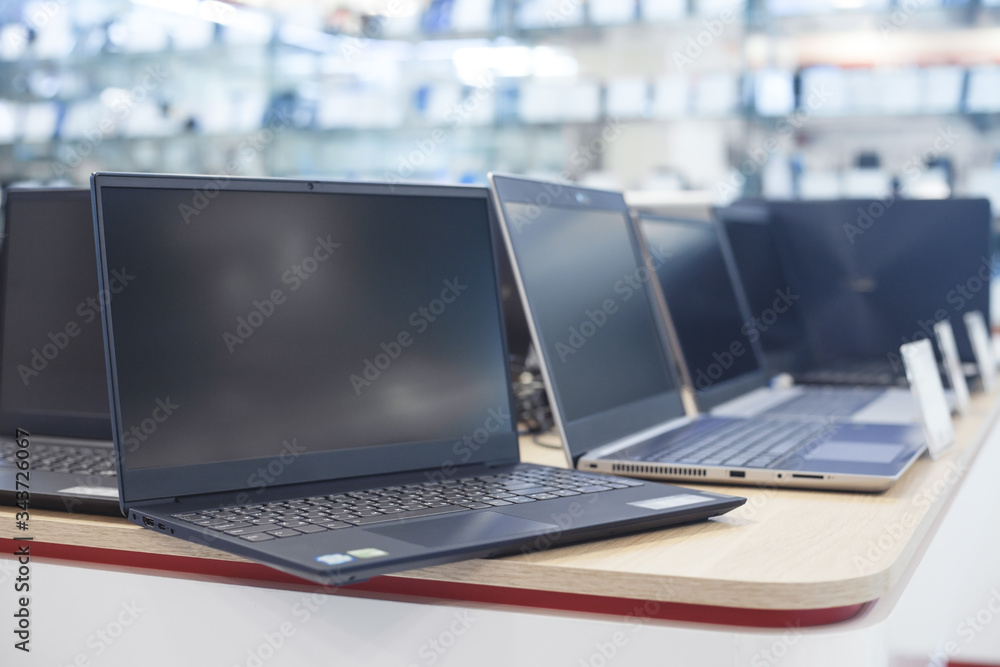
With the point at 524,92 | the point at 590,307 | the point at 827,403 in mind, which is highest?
the point at 524,92

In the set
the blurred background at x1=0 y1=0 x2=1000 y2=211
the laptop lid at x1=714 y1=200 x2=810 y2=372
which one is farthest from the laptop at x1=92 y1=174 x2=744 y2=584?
the blurred background at x1=0 y1=0 x2=1000 y2=211

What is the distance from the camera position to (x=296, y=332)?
3.00ft

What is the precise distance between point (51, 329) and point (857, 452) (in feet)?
3.08

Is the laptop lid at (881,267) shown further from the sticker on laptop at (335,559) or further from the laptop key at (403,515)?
the sticker on laptop at (335,559)

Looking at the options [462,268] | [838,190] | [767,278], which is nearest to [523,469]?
[462,268]

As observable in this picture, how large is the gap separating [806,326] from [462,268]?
1.17 meters

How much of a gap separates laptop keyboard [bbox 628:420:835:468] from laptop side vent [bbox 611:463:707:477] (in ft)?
0.04

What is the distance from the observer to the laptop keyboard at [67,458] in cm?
97

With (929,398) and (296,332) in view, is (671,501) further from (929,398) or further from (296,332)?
(929,398)

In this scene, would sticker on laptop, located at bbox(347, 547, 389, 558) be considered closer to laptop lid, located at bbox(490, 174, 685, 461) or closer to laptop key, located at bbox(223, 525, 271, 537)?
laptop key, located at bbox(223, 525, 271, 537)

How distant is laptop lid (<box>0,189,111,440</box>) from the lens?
1.09m

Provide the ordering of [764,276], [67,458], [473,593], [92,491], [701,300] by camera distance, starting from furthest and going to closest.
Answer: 1. [764,276]
2. [701,300]
3. [67,458]
4. [92,491]
5. [473,593]

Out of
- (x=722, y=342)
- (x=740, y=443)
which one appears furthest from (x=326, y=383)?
(x=722, y=342)

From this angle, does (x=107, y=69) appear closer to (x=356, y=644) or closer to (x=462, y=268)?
(x=462, y=268)
